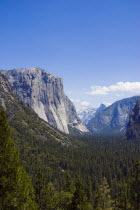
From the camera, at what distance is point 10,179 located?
22.7 meters

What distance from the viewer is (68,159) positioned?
180 meters

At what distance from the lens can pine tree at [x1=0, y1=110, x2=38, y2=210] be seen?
2222cm

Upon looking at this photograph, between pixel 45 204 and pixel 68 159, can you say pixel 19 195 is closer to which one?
pixel 45 204

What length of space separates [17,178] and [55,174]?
122 meters

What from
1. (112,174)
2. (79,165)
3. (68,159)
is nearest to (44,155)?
(68,159)

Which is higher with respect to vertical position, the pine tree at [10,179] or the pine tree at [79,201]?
the pine tree at [10,179]

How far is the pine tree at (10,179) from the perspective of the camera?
875 inches

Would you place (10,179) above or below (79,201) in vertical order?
above

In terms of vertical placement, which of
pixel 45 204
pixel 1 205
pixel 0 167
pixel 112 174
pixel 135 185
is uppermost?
pixel 0 167

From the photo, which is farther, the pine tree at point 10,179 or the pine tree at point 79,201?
the pine tree at point 79,201

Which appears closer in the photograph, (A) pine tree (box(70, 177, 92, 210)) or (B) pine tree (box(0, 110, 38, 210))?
(B) pine tree (box(0, 110, 38, 210))

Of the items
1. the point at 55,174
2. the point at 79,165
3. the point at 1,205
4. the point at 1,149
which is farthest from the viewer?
the point at 79,165

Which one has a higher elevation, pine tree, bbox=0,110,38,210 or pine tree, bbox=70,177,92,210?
pine tree, bbox=0,110,38,210

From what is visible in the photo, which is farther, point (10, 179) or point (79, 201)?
point (79, 201)
